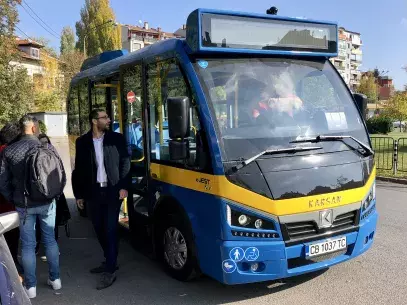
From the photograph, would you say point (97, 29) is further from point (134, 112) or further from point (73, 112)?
point (134, 112)

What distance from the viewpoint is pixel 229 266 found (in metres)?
3.78

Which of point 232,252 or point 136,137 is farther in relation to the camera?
point 136,137

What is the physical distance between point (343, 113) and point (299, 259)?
1750 millimetres

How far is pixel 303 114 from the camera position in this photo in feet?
14.5

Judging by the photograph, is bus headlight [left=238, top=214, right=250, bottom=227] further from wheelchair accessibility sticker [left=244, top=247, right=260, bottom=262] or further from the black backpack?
the black backpack

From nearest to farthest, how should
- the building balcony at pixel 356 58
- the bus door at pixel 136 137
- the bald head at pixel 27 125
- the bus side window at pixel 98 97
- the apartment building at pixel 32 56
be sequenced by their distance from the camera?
the bald head at pixel 27 125 < the bus door at pixel 136 137 < the bus side window at pixel 98 97 < the apartment building at pixel 32 56 < the building balcony at pixel 356 58

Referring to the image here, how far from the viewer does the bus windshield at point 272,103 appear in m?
4.02

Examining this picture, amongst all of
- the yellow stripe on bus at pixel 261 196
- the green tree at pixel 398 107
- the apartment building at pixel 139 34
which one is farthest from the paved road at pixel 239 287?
the apartment building at pixel 139 34

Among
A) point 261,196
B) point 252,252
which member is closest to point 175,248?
point 252,252

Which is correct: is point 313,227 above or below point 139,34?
below

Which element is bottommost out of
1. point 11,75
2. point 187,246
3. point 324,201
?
point 187,246

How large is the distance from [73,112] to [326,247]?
612 cm

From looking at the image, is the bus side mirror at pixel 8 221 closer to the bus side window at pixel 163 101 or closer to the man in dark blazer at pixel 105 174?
the bus side window at pixel 163 101

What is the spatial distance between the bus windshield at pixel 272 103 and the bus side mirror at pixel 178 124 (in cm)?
30
